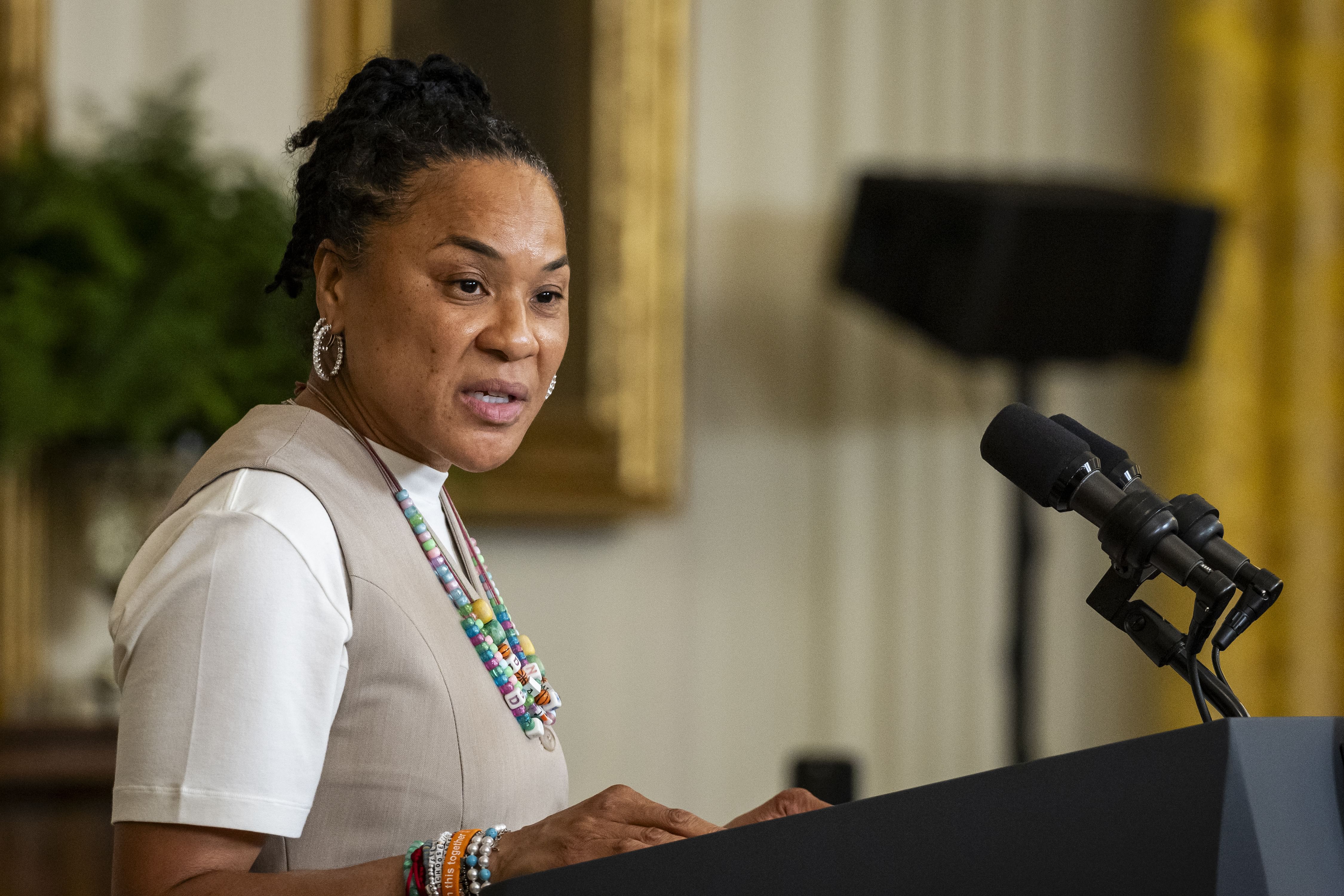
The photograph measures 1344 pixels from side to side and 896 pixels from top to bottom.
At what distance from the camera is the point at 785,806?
3.00ft

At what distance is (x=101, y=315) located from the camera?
2.54 metres

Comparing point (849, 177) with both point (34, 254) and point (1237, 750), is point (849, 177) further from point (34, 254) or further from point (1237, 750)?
point (1237, 750)

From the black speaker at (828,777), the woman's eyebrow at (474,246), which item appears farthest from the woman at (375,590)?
the black speaker at (828,777)

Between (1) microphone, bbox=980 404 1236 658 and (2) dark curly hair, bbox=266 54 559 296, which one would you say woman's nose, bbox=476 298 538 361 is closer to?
(2) dark curly hair, bbox=266 54 559 296

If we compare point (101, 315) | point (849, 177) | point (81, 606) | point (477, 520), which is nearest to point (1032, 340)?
point (849, 177)

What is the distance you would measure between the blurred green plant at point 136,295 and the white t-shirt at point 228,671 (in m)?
1.52

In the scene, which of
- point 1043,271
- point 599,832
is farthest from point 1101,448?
point 1043,271

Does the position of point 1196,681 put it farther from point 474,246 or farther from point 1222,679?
point 474,246

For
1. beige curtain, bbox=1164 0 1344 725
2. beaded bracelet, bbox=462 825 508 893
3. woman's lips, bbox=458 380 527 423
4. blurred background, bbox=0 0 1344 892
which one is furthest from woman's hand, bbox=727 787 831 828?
beige curtain, bbox=1164 0 1344 725

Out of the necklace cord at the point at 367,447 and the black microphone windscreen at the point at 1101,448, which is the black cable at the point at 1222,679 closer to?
the black microphone windscreen at the point at 1101,448

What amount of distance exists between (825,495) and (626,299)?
0.72 meters

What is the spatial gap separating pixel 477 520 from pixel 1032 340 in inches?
52.0

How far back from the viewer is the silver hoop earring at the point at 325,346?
1.13 metres

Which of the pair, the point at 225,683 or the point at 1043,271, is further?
the point at 1043,271
